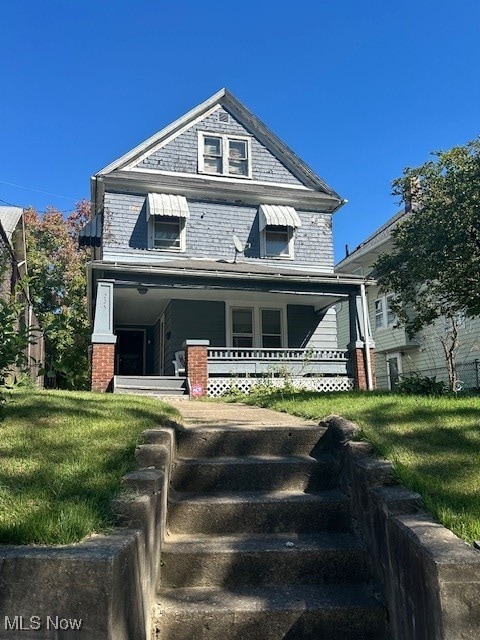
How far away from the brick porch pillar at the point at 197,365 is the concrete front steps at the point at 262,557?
28.1 feet

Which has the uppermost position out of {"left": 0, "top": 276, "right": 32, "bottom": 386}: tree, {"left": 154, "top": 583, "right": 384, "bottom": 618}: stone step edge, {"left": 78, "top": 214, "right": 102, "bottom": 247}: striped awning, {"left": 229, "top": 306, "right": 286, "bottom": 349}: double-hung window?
{"left": 78, "top": 214, "right": 102, "bottom": 247}: striped awning

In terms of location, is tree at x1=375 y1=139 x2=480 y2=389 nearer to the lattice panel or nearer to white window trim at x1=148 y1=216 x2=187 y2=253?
the lattice panel

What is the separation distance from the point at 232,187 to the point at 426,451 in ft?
45.2

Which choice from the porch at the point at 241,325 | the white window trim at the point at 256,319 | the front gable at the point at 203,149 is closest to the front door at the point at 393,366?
the porch at the point at 241,325

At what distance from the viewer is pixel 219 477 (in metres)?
4.28

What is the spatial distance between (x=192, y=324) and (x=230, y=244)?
2.81 metres

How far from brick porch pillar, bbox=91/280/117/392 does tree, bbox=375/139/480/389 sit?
6243 millimetres

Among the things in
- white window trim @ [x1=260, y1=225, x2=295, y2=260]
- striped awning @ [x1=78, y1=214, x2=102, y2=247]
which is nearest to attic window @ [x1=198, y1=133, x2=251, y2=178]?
white window trim @ [x1=260, y1=225, x2=295, y2=260]

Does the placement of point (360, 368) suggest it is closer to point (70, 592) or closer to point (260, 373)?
point (260, 373)

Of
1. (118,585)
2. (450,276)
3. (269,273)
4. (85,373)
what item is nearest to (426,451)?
(118,585)

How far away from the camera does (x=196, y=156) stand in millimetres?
17125

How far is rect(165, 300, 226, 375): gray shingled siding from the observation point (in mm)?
15789

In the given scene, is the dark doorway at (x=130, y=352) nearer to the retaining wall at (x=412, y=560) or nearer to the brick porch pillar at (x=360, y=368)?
the brick porch pillar at (x=360, y=368)

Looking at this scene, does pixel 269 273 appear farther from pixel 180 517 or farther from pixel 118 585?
pixel 118 585
